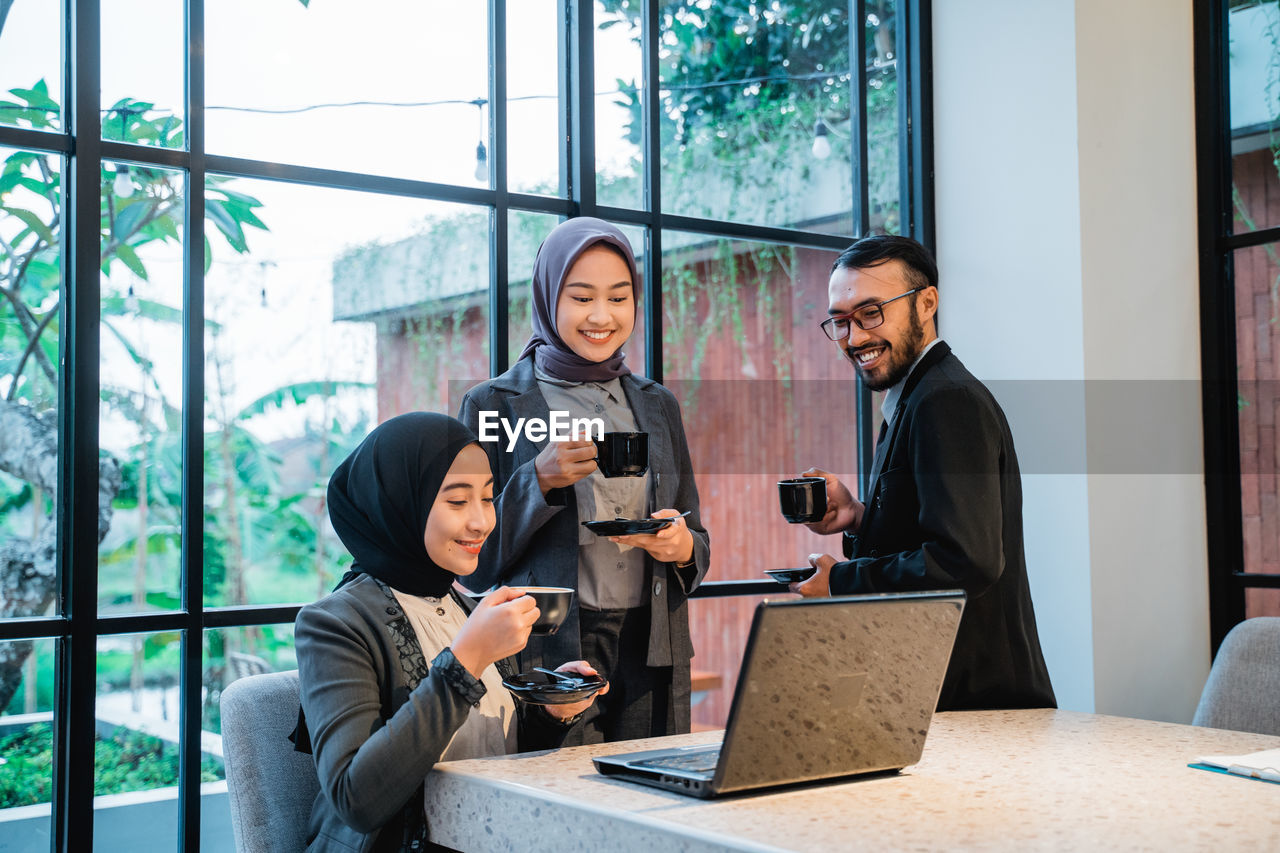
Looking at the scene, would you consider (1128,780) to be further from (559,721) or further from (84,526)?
(84,526)

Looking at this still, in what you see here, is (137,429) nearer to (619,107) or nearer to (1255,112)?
(619,107)

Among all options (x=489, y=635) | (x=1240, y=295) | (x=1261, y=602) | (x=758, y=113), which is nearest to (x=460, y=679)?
(x=489, y=635)

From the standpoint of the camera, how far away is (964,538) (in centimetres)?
180

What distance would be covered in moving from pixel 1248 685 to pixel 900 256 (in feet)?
3.43

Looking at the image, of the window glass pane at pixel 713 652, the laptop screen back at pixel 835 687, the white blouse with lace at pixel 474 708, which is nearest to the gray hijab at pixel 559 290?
the white blouse with lace at pixel 474 708

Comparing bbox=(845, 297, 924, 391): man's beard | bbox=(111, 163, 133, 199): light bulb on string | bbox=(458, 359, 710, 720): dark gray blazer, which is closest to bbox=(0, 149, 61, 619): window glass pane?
bbox=(111, 163, 133, 199): light bulb on string

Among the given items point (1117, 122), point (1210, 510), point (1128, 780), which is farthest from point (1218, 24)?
point (1128, 780)

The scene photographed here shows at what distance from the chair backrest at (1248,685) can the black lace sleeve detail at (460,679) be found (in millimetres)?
1479

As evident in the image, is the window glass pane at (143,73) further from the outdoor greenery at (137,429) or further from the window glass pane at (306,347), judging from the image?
the window glass pane at (306,347)

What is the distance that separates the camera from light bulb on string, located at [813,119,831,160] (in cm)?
362

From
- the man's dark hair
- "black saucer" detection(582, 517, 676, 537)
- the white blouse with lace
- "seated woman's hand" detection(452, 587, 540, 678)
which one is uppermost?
the man's dark hair

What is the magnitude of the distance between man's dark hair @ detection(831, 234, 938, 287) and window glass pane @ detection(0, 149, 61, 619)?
1622 millimetres

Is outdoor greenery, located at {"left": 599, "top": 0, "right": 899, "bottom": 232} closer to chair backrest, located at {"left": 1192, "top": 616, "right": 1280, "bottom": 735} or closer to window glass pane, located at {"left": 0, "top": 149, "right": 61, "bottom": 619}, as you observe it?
window glass pane, located at {"left": 0, "top": 149, "right": 61, "bottom": 619}

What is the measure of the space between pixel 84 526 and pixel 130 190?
71cm
